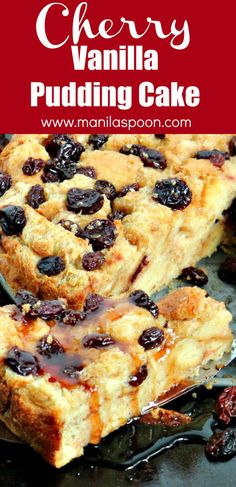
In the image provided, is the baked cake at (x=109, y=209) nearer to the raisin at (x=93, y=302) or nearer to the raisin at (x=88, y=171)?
the raisin at (x=88, y=171)

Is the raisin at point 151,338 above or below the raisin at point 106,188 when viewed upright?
below

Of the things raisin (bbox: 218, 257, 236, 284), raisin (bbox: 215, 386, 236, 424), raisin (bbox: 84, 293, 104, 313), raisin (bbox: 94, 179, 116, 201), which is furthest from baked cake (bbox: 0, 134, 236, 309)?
raisin (bbox: 215, 386, 236, 424)

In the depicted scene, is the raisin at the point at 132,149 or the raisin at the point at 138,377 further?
the raisin at the point at 132,149

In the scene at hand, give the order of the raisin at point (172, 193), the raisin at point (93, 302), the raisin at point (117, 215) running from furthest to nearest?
the raisin at point (172, 193)
the raisin at point (117, 215)
the raisin at point (93, 302)

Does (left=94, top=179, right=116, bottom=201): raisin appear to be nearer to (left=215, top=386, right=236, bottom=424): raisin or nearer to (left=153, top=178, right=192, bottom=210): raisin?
(left=153, top=178, right=192, bottom=210): raisin

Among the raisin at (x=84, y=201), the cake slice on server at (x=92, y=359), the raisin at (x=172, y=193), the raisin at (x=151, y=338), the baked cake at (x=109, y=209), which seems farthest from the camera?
the raisin at (x=172, y=193)

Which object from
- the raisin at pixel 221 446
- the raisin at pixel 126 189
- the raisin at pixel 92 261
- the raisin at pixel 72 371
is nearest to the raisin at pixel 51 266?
the raisin at pixel 92 261

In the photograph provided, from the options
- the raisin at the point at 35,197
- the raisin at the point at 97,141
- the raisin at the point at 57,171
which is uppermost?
the raisin at the point at 97,141
